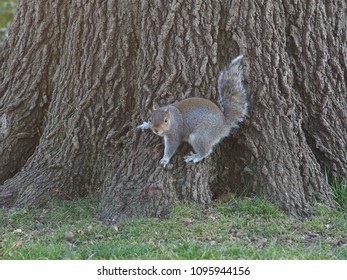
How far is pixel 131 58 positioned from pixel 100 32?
11.5 inches

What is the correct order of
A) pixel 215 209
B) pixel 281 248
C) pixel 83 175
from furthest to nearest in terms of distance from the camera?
pixel 83 175 < pixel 215 209 < pixel 281 248

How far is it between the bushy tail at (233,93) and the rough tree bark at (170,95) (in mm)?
84

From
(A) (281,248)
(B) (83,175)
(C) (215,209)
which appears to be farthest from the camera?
(B) (83,175)

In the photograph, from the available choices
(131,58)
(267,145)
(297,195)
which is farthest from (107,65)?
(297,195)

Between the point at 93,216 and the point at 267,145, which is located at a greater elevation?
the point at 267,145

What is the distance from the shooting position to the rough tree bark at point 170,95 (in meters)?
4.84

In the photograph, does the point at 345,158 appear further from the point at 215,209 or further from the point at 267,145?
the point at 215,209

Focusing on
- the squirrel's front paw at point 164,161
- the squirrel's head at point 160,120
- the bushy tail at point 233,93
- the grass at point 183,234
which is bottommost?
the grass at point 183,234

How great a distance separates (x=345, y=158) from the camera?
5289 mm

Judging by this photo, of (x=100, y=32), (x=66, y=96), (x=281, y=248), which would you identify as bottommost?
(x=281, y=248)

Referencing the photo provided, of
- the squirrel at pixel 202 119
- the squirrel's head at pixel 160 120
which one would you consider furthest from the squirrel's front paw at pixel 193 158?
the squirrel's head at pixel 160 120

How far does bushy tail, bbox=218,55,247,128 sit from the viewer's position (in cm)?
480

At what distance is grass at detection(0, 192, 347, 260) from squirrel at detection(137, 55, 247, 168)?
43cm

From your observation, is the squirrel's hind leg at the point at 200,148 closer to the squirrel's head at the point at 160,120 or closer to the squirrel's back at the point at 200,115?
the squirrel's back at the point at 200,115
